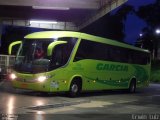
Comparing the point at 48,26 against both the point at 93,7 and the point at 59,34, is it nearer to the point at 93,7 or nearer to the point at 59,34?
the point at 93,7

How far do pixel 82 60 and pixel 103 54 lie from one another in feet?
8.72

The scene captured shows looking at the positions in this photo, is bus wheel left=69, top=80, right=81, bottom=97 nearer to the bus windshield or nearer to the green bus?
the green bus

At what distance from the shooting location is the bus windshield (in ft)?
68.5

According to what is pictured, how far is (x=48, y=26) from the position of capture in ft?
189

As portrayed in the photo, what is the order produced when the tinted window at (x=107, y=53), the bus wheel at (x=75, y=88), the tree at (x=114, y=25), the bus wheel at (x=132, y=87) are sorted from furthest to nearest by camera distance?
the tree at (x=114, y=25), the bus wheel at (x=132, y=87), the tinted window at (x=107, y=53), the bus wheel at (x=75, y=88)

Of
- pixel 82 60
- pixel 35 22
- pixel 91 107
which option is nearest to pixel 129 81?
pixel 82 60

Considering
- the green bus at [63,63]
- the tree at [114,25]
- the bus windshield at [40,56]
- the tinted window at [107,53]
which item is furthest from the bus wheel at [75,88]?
the tree at [114,25]

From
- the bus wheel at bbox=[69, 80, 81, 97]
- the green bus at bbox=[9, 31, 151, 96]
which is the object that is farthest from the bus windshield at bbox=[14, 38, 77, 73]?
the bus wheel at bbox=[69, 80, 81, 97]

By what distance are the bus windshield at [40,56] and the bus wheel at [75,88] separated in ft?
4.58

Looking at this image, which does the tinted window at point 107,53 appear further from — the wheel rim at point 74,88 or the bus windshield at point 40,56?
the wheel rim at point 74,88

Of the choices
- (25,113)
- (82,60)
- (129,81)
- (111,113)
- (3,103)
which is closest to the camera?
(25,113)

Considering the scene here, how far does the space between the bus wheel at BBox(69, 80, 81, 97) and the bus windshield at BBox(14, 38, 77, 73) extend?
4.58 feet

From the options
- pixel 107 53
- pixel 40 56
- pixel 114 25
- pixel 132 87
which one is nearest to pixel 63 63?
pixel 40 56

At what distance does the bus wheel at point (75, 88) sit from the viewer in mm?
22188
